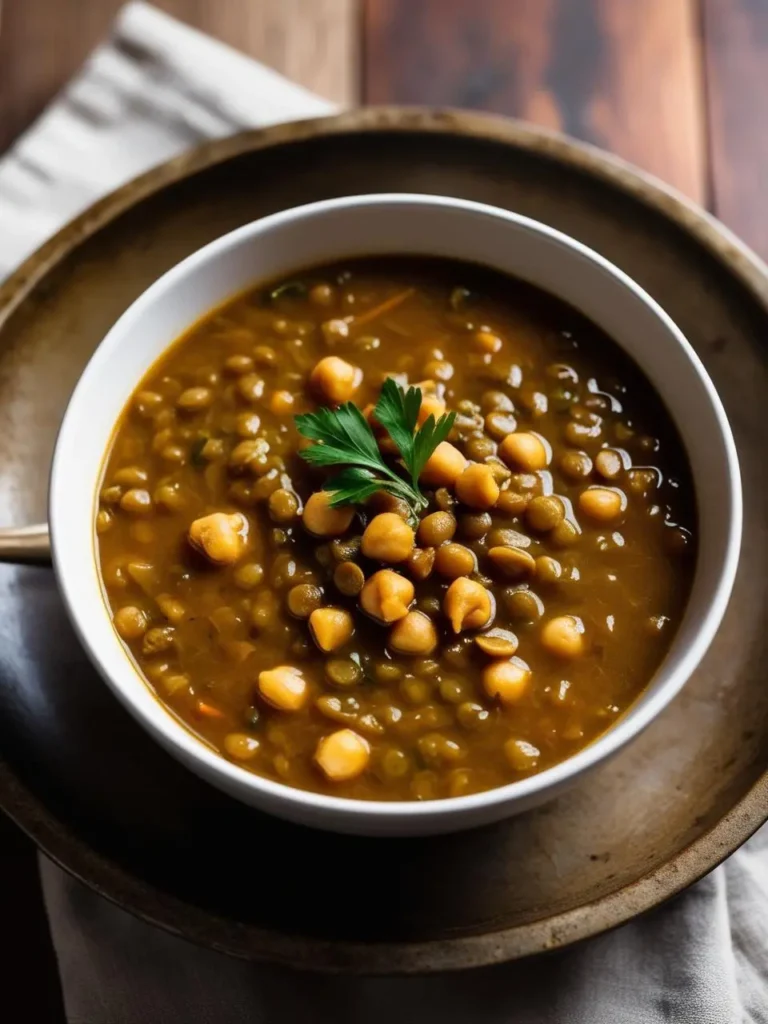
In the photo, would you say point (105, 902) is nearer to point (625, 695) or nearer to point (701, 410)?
point (625, 695)

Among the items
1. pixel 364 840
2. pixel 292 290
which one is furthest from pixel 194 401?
pixel 364 840

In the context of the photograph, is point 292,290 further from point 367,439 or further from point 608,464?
point 608,464

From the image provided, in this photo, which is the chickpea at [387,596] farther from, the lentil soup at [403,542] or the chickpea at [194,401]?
the chickpea at [194,401]

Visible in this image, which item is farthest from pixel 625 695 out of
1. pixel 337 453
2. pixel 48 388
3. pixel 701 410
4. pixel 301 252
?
pixel 48 388

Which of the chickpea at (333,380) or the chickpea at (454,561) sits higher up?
the chickpea at (333,380)

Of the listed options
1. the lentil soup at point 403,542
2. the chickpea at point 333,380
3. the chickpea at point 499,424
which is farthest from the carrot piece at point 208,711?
the chickpea at point 499,424
